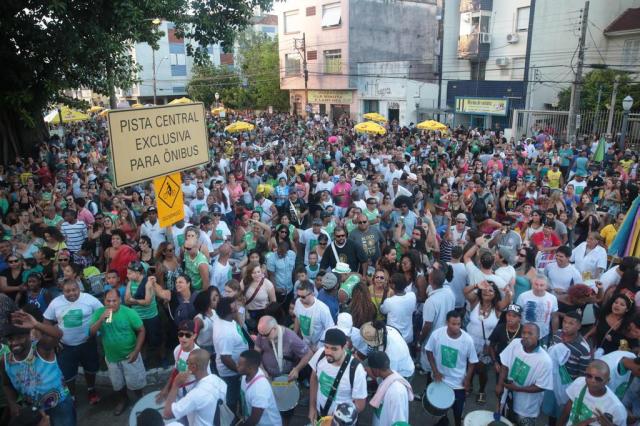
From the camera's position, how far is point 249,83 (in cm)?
4497

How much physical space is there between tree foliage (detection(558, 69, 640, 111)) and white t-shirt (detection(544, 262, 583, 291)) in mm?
20582

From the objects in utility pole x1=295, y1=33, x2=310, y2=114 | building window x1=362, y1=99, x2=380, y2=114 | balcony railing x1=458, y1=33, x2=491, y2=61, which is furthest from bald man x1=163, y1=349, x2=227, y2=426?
utility pole x1=295, y1=33, x2=310, y2=114

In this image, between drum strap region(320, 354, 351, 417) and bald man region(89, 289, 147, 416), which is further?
bald man region(89, 289, 147, 416)

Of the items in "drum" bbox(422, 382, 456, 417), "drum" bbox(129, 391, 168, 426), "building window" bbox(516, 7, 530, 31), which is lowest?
"drum" bbox(422, 382, 456, 417)

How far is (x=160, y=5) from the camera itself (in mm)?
10422

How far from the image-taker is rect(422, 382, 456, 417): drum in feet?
14.2

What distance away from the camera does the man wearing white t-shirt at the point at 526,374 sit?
161 inches

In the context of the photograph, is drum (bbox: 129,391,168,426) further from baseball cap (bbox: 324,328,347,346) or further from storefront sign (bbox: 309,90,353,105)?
storefront sign (bbox: 309,90,353,105)

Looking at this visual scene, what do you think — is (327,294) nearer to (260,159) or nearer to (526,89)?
(260,159)

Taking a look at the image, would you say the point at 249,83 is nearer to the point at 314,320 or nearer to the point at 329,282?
the point at 329,282

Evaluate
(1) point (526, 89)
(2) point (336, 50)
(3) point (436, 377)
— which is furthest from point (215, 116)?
(3) point (436, 377)

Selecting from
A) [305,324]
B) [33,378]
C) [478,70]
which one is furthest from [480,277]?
[478,70]

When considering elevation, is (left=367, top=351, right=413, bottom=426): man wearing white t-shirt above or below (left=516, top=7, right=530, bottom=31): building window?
below

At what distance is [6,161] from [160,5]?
319 inches
